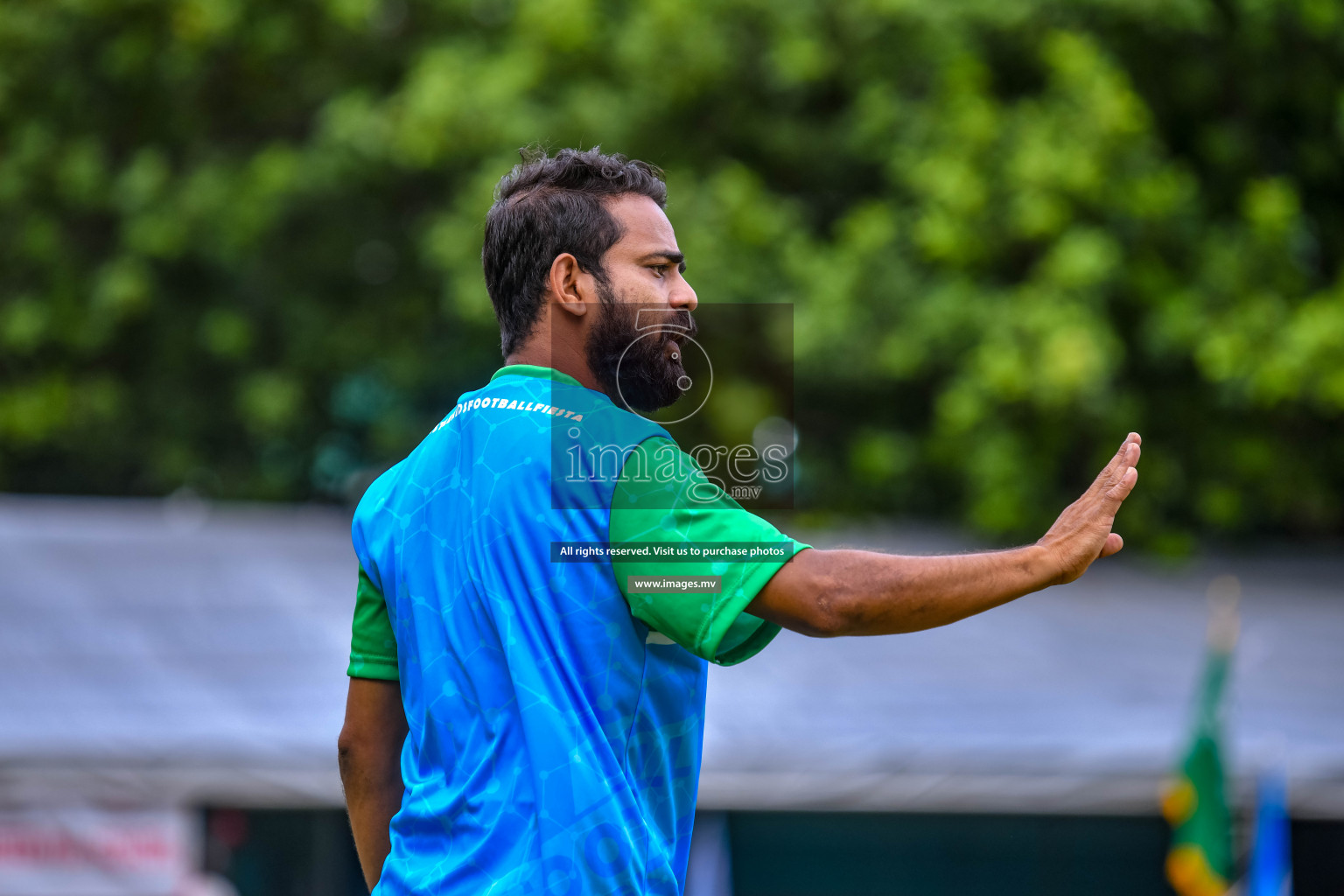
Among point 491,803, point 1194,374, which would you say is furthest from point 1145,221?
point 491,803

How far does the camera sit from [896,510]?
24.6 ft

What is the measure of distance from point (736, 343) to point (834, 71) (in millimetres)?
2278

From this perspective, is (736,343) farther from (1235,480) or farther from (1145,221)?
(1235,480)

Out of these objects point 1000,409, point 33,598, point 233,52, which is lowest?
point 33,598

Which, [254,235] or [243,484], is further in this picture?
[243,484]

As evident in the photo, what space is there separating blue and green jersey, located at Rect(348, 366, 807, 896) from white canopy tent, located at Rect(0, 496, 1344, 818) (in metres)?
3.91

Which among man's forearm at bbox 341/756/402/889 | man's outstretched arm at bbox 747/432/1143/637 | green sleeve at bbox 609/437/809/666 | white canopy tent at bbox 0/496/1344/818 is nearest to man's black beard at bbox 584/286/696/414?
green sleeve at bbox 609/437/809/666

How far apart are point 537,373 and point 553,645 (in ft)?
1.06

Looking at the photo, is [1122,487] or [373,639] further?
[373,639]

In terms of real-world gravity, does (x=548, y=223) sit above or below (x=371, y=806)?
above

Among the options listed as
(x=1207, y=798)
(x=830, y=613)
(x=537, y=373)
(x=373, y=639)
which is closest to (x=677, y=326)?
(x=537, y=373)

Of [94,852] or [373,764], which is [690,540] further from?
[94,852]

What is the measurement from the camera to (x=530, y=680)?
1.39 metres

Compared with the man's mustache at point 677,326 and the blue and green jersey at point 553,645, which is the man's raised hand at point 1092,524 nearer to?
the blue and green jersey at point 553,645
